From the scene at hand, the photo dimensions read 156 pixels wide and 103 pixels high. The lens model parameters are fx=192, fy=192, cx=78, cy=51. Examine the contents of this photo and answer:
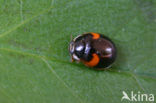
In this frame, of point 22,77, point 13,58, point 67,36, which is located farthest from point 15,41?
point 67,36

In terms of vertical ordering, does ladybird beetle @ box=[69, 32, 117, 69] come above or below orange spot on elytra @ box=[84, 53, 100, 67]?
above

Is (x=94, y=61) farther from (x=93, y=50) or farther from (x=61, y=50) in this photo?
(x=61, y=50)

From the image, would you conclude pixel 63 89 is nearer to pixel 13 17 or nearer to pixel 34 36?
pixel 34 36

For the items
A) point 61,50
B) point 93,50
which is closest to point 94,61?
point 93,50
